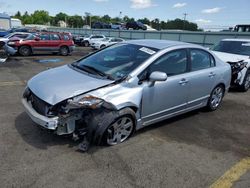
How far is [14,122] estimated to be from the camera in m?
4.62

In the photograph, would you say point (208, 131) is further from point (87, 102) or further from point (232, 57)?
point (232, 57)

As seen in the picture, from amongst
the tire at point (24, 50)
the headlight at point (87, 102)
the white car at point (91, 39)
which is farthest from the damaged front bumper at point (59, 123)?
the white car at point (91, 39)

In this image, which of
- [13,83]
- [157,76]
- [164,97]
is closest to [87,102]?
[157,76]

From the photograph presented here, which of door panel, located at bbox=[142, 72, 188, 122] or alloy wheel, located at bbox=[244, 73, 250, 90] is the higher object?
door panel, located at bbox=[142, 72, 188, 122]

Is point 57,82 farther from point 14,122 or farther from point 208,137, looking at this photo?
point 208,137

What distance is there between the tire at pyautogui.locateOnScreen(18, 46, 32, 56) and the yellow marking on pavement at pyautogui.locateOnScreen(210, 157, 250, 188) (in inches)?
601

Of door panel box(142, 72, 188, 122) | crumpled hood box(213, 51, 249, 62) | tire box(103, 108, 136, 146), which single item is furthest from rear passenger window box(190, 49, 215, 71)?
crumpled hood box(213, 51, 249, 62)

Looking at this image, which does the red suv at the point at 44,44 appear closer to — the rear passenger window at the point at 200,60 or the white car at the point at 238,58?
the white car at the point at 238,58

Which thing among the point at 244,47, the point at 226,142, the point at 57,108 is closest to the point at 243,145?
the point at 226,142

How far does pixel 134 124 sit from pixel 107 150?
619 millimetres

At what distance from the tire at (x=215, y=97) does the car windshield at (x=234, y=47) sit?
11.1ft

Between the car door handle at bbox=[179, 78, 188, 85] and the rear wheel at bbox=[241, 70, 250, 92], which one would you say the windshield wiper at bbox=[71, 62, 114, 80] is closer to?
the car door handle at bbox=[179, 78, 188, 85]

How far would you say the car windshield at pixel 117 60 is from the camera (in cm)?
410

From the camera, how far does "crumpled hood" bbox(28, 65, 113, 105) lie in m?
3.50
